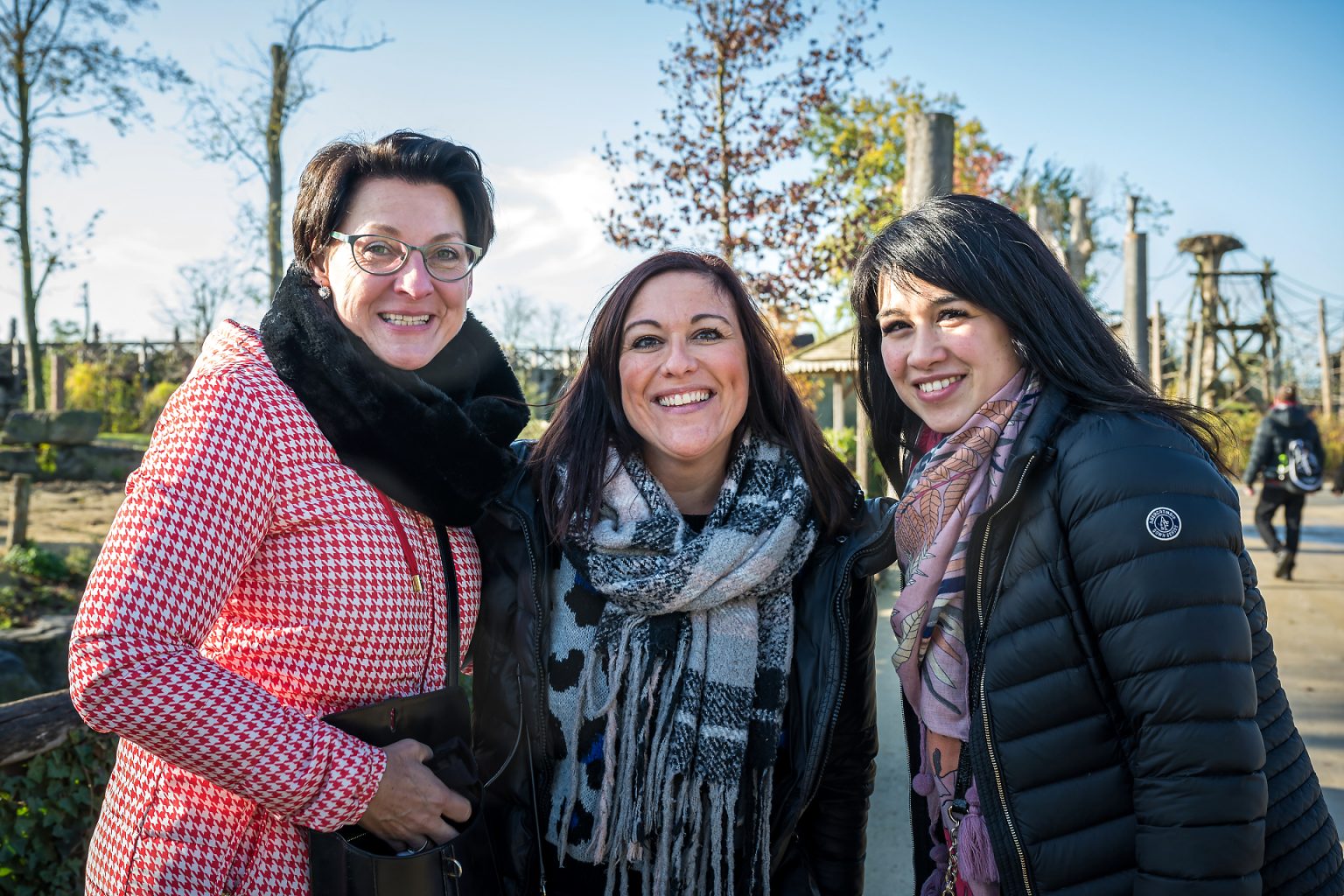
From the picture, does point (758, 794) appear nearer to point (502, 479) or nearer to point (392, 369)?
point (502, 479)

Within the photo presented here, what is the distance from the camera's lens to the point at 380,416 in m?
1.82

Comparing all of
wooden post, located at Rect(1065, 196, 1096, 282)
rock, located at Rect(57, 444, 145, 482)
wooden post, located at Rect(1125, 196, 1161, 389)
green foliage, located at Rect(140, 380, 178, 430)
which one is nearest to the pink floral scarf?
wooden post, located at Rect(1125, 196, 1161, 389)

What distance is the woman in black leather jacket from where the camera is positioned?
6.75 feet

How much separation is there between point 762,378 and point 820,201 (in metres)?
6.78

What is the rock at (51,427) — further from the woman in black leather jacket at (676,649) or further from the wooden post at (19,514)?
the woman in black leather jacket at (676,649)

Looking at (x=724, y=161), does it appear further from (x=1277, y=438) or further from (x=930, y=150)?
(x=1277, y=438)

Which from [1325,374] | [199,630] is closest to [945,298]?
[199,630]

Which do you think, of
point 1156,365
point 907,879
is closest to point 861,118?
point 1156,365

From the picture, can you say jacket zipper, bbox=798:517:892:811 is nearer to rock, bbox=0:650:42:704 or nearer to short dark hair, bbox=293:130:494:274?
short dark hair, bbox=293:130:494:274

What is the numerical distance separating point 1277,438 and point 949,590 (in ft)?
30.4

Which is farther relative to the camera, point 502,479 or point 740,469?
point 740,469

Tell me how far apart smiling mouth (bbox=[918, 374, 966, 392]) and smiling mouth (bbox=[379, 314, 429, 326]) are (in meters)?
1.13

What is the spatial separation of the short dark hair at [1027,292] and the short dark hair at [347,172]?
1.04 meters

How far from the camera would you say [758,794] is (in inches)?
81.7
